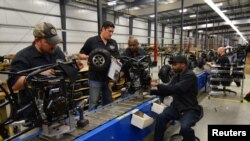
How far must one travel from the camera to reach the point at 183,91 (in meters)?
2.31

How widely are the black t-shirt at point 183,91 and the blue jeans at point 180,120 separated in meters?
0.06

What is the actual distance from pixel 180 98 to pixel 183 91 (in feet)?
0.54

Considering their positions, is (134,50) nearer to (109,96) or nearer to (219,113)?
(109,96)

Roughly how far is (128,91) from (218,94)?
3542mm

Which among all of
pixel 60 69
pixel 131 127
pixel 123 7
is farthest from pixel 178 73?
pixel 123 7

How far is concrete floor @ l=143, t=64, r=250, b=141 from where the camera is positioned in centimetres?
299

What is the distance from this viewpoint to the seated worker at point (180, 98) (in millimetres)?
2309

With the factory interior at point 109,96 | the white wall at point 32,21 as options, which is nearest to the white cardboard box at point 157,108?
the factory interior at point 109,96

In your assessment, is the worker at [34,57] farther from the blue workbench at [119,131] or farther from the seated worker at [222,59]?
the seated worker at [222,59]

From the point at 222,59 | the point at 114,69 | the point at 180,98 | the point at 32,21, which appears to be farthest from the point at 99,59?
the point at 32,21

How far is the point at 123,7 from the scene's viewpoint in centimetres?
1023

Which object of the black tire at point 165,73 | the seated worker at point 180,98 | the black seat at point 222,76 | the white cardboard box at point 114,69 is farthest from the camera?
the black seat at point 222,76

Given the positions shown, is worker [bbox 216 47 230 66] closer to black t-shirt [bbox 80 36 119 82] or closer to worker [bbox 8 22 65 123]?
black t-shirt [bbox 80 36 119 82]

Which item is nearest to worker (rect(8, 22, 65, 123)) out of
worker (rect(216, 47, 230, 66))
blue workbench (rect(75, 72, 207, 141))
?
blue workbench (rect(75, 72, 207, 141))
